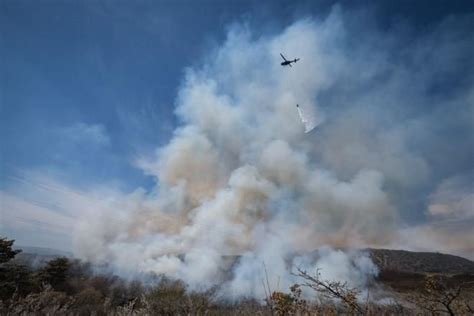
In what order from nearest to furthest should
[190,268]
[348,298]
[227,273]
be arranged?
[348,298] < [190,268] < [227,273]

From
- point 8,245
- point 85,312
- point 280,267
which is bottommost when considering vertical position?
point 85,312

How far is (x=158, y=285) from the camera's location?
15062 cm

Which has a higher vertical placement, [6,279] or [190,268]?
[190,268]

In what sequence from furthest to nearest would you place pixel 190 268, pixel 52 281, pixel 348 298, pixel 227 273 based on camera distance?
pixel 227 273 < pixel 190 268 < pixel 52 281 < pixel 348 298

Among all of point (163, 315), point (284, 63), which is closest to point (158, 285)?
point (163, 315)

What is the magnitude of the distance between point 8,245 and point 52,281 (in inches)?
1738

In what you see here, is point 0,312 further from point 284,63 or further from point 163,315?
point 284,63

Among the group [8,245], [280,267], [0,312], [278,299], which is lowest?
[0,312]

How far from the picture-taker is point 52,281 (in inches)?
3637

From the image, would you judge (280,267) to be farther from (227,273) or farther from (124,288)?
(124,288)

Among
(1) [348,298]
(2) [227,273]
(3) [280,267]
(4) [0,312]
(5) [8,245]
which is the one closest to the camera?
(1) [348,298]

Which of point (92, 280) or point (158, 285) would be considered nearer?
point (92, 280)

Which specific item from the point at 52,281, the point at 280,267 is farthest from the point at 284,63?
the point at 280,267

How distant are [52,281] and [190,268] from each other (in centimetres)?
9254
